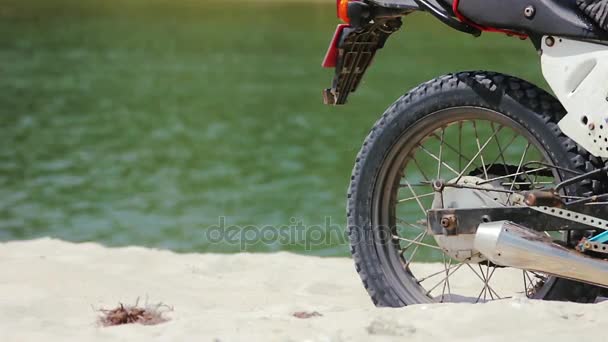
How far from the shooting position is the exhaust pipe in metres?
3.79

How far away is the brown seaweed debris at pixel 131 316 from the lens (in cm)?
413

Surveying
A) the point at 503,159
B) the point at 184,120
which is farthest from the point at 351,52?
the point at 184,120

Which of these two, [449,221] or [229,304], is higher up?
[449,221]

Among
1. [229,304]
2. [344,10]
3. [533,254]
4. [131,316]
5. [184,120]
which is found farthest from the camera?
[184,120]

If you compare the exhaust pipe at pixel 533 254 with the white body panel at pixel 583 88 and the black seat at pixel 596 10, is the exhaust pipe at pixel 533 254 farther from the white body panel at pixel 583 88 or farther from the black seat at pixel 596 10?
the black seat at pixel 596 10

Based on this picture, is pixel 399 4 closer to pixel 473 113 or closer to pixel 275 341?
pixel 473 113

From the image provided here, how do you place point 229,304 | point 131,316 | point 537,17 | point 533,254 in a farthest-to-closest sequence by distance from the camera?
point 229,304, point 131,316, point 537,17, point 533,254

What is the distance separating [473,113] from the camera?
420 centimetres

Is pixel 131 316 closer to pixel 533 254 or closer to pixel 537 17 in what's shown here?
pixel 533 254

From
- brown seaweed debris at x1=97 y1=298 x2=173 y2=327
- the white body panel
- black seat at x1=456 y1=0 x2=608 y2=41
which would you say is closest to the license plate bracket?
black seat at x1=456 y1=0 x2=608 y2=41

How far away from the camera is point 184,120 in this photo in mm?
15352

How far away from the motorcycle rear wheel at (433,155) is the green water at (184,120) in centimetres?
339

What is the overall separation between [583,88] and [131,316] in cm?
184

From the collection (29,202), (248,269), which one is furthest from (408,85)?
(248,269)
